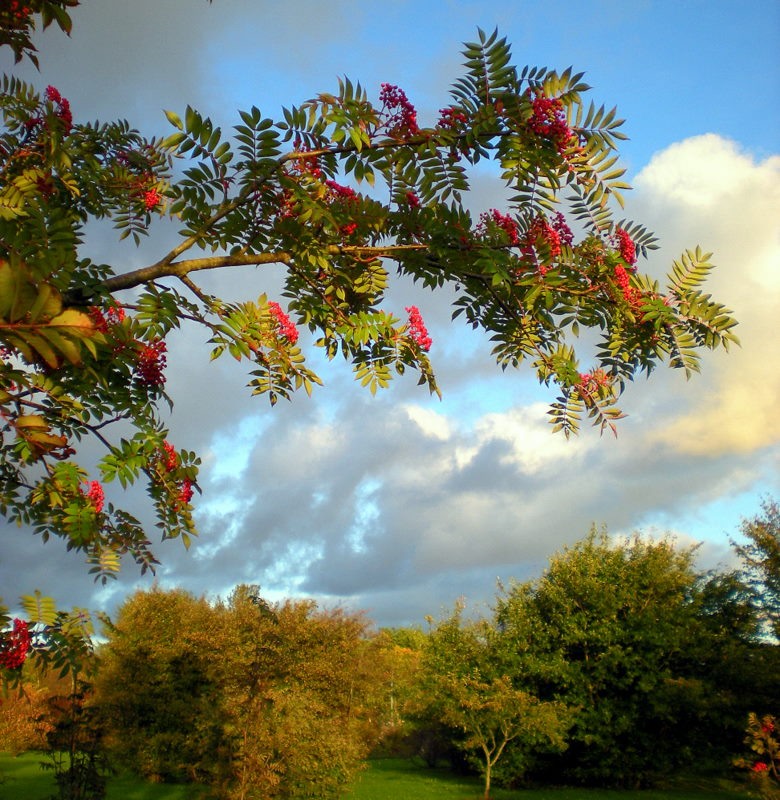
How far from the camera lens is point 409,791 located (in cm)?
2592

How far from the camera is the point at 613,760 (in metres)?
25.3

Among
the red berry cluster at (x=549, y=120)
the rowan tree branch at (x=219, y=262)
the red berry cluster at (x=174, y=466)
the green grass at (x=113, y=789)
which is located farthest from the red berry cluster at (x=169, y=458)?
the green grass at (x=113, y=789)

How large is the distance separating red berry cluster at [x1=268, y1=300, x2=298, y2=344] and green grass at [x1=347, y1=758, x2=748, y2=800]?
20579mm

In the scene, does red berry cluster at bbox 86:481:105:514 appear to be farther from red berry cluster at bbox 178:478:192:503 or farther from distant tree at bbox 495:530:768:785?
distant tree at bbox 495:530:768:785

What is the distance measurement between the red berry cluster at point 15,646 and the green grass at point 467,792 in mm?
19987

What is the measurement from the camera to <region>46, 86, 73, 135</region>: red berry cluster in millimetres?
4582

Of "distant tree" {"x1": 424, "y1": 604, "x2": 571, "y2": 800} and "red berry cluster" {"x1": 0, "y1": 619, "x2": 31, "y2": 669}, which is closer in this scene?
"red berry cluster" {"x1": 0, "y1": 619, "x2": 31, "y2": 669}

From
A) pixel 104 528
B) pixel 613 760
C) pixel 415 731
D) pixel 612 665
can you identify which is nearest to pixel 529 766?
pixel 613 760

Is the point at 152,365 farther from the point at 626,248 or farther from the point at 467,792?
the point at 467,792

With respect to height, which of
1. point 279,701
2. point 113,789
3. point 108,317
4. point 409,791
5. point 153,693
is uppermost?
point 108,317

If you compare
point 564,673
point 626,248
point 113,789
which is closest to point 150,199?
point 626,248

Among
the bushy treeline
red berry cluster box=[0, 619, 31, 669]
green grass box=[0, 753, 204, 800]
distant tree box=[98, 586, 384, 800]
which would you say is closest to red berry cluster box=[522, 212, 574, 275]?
red berry cluster box=[0, 619, 31, 669]

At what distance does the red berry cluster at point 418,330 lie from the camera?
4098 millimetres

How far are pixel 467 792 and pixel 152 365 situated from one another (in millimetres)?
26671
